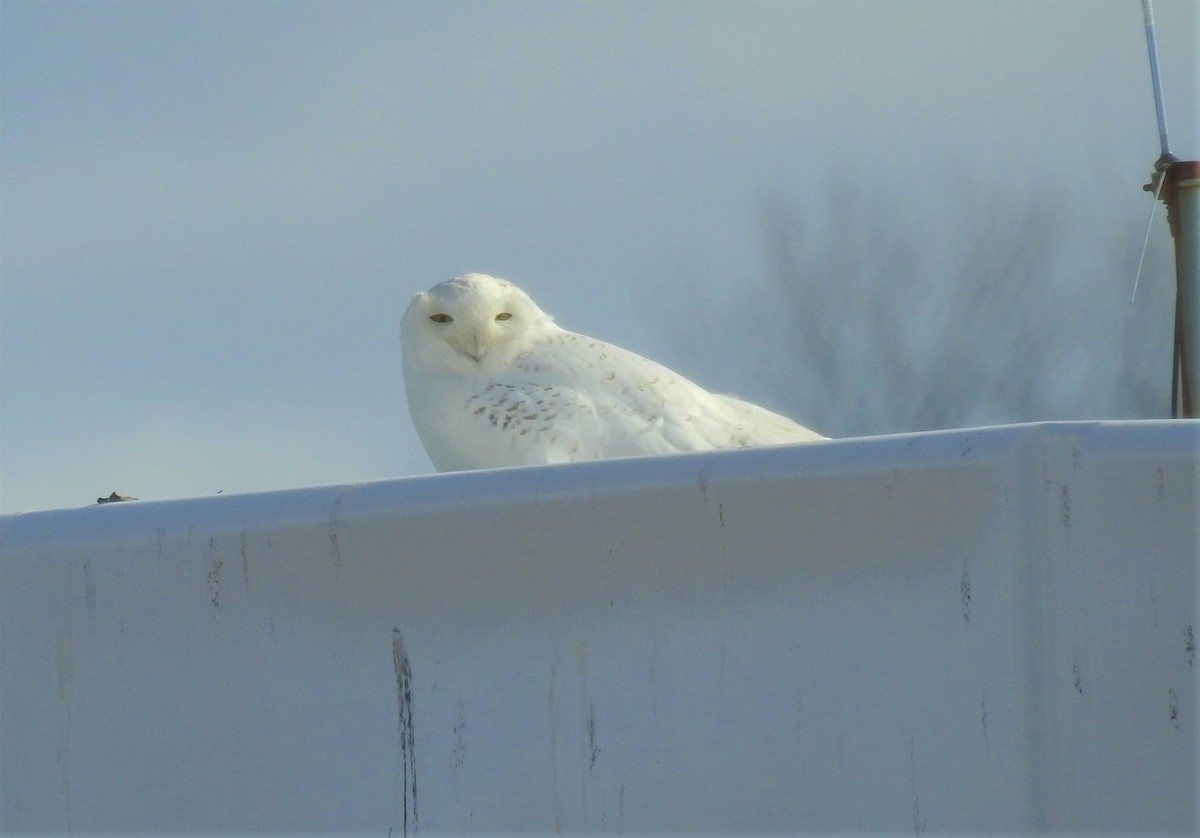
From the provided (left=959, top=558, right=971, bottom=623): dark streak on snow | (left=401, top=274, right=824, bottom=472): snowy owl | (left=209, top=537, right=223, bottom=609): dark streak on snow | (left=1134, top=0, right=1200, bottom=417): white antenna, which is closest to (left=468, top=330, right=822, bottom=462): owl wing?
(left=401, top=274, right=824, bottom=472): snowy owl

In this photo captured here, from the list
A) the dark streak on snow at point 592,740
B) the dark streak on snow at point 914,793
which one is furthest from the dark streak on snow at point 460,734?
the dark streak on snow at point 914,793

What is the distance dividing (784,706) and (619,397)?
2482mm

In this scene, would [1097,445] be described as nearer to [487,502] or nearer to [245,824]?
[487,502]

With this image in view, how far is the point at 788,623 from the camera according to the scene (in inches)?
73.7

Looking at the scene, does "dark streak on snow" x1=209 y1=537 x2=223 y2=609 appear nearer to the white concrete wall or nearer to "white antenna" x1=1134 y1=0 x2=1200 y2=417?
the white concrete wall

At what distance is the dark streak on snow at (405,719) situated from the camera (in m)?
1.97

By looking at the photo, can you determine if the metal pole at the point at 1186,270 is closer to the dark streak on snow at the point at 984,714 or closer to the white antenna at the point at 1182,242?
the white antenna at the point at 1182,242

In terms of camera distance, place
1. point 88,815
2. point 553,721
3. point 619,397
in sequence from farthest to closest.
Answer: point 619,397
point 88,815
point 553,721

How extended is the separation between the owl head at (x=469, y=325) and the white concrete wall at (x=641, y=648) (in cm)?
250

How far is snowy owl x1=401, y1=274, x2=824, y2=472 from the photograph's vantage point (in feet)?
13.4

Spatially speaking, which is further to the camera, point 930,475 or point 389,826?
point 389,826

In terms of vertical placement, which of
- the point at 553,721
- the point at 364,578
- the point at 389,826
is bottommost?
the point at 389,826

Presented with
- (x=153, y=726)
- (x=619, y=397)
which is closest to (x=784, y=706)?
(x=153, y=726)

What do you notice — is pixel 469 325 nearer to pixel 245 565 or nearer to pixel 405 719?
pixel 245 565
